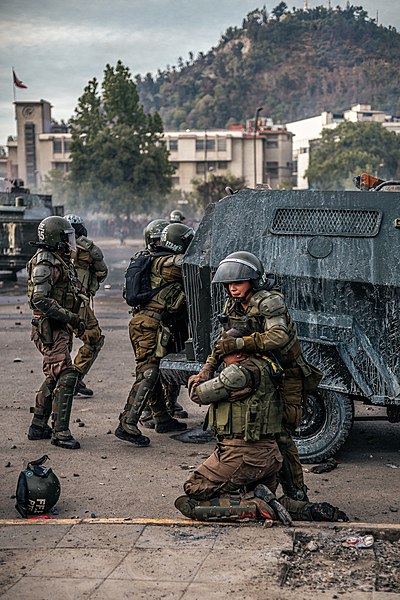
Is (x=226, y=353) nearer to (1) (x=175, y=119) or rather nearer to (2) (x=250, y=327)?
(2) (x=250, y=327)

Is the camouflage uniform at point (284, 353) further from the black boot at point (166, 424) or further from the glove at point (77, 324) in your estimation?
the black boot at point (166, 424)

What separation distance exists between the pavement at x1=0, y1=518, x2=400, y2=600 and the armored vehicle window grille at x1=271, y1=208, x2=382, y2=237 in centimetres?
258

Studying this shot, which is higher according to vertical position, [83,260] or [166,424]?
[83,260]

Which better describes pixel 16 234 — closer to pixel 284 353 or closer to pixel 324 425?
pixel 324 425

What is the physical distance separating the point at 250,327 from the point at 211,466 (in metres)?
0.86

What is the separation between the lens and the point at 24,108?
340 feet

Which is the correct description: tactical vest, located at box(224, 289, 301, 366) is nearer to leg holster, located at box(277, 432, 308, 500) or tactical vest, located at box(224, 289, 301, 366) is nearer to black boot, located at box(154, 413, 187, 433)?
leg holster, located at box(277, 432, 308, 500)

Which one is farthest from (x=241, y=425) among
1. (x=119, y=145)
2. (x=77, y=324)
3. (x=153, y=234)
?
(x=119, y=145)

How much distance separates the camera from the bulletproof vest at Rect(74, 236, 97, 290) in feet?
36.4

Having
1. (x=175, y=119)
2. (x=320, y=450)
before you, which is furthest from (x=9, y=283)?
(x=175, y=119)

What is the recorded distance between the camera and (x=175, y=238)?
8750 mm

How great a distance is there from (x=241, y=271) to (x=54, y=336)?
2.86m

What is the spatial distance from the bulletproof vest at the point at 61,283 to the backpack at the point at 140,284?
0.46 m

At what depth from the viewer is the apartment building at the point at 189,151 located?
97875mm
